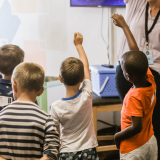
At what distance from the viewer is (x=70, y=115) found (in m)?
1.23

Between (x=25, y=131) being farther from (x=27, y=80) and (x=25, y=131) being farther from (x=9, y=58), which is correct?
(x=9, y=58)

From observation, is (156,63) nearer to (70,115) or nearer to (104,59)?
(70,115)

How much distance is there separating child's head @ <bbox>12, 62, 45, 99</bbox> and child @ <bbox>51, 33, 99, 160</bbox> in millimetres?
205

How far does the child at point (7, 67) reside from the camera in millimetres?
1309

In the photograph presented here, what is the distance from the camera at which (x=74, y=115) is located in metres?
1.24

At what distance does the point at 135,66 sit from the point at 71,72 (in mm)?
356

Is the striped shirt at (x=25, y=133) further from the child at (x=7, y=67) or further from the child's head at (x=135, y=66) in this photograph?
the child's head at (x=135, y=66)

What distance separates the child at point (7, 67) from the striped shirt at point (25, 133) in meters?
0.31

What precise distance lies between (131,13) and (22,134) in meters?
1.15

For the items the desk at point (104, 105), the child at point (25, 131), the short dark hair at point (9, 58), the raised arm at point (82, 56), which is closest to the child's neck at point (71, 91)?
the raised arm at point (82, 56)

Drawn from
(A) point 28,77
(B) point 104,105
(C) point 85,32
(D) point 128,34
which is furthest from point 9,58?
(C) point 85,32

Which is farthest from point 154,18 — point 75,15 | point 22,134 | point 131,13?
point 75,15

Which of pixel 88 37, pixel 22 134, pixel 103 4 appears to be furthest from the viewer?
pixel 88 37

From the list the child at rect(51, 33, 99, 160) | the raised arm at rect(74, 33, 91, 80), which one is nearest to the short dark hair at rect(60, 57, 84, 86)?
the child at rect(51, 33, 99, 160)
